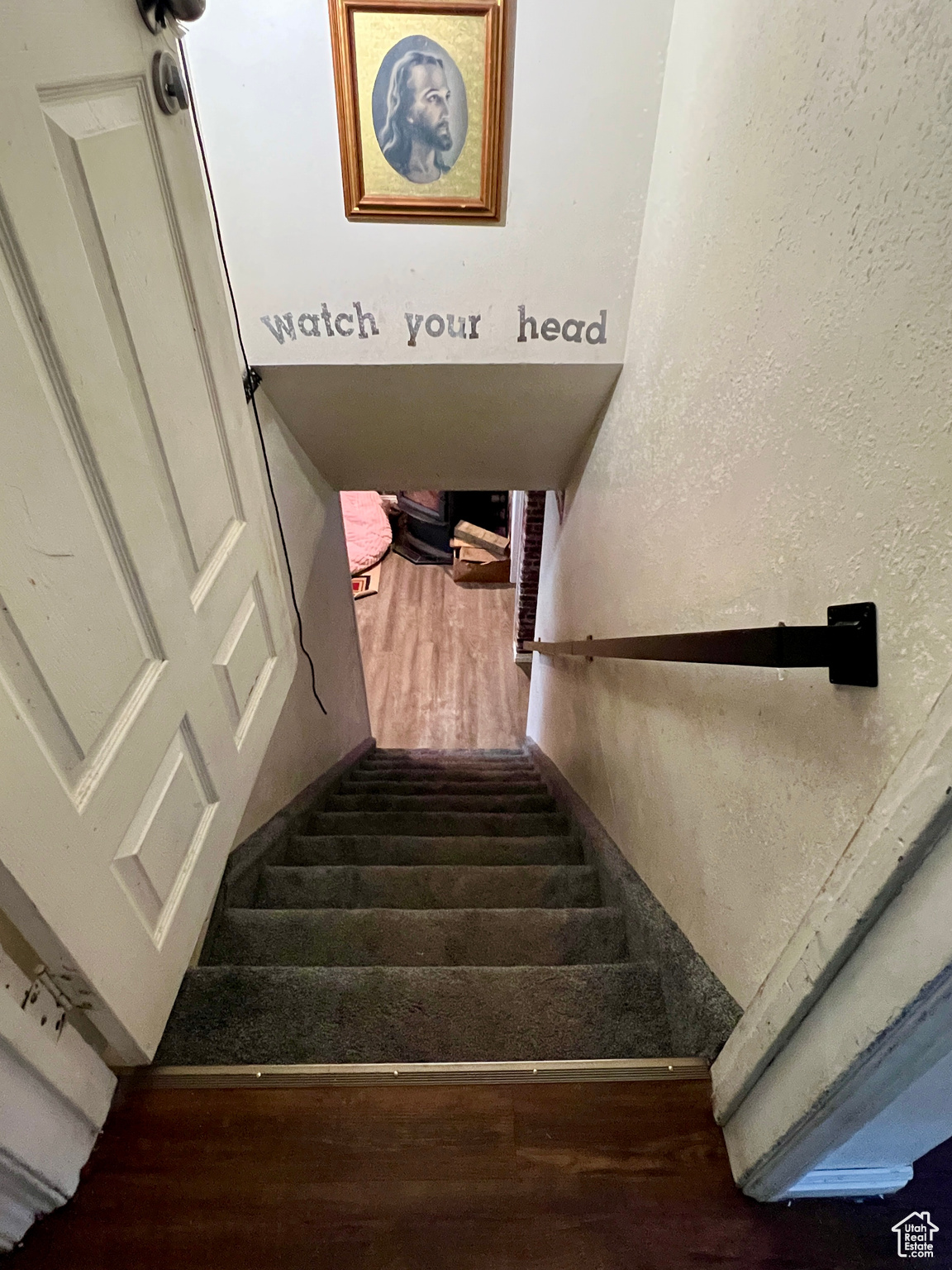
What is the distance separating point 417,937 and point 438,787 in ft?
5.40

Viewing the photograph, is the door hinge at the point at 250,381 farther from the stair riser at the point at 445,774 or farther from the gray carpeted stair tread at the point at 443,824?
the stair riser at the point at 445,774

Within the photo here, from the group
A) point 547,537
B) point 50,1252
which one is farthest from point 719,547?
point 547,537

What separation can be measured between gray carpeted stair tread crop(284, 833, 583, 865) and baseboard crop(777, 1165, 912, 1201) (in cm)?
110

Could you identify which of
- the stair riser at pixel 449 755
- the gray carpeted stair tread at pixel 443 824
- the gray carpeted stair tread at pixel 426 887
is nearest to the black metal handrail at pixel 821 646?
the gray carpeted stair tread at pixel 426 887

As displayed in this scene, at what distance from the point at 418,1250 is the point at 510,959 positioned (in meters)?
0.55

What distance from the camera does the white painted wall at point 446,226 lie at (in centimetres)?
125

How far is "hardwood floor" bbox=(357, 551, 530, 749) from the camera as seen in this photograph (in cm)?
439

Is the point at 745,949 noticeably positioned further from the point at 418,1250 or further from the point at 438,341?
the point at 438,341

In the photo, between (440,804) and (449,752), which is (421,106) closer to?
(440,804)

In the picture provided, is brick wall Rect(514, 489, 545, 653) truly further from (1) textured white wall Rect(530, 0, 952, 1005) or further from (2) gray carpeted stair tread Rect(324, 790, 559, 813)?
(1) textured white wall Rect(530, 0, 952, 1005)

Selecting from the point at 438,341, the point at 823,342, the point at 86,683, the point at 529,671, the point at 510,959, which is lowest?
the point at 529,671

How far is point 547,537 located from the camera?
11.3 feet

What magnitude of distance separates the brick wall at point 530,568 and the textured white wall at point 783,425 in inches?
89.8

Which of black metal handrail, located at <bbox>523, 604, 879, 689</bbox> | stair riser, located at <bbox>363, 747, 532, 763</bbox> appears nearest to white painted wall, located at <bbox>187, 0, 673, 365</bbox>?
black metal handrail, located at <bbox>523, 604, 879, 689</bbox>
